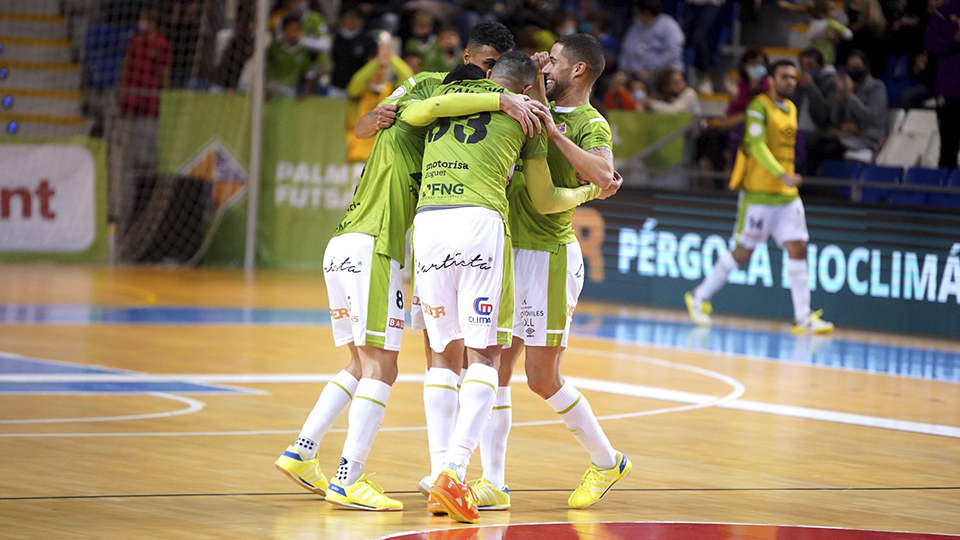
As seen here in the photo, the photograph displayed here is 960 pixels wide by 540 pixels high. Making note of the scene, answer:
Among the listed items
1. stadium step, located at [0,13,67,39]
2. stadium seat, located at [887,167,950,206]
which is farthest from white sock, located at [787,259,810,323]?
stadium step, located at [0,13,67,39]

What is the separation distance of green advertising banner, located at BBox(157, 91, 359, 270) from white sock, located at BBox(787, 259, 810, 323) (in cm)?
712

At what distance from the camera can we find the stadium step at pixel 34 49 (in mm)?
20562

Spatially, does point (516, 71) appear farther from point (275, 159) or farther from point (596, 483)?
point (275, 159)

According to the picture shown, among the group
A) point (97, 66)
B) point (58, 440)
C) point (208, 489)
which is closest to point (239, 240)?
point (97, 66)

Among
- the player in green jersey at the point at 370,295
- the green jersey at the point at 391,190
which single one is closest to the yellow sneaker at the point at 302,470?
the player in green jersey at the point at 370,295

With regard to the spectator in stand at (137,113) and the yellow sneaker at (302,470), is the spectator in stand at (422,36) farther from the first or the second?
the yellow sneaker at (302,470)

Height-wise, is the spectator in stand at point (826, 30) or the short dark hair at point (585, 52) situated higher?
the spectator in stand at point (826, 30)

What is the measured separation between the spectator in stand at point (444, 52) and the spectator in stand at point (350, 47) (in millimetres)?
840

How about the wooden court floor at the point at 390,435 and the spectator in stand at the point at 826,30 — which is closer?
the wooden court floor at the point at 390,435

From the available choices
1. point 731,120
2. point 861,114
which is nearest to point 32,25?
point 731,120

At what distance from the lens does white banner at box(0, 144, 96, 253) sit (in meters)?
18.0

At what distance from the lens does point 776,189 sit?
1389 centimetres

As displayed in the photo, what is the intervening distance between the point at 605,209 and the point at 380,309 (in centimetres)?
1054

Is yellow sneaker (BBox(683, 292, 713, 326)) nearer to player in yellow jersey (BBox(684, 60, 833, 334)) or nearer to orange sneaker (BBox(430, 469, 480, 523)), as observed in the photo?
player in yellow jersey (BBox(684, 60, 833, 334))
